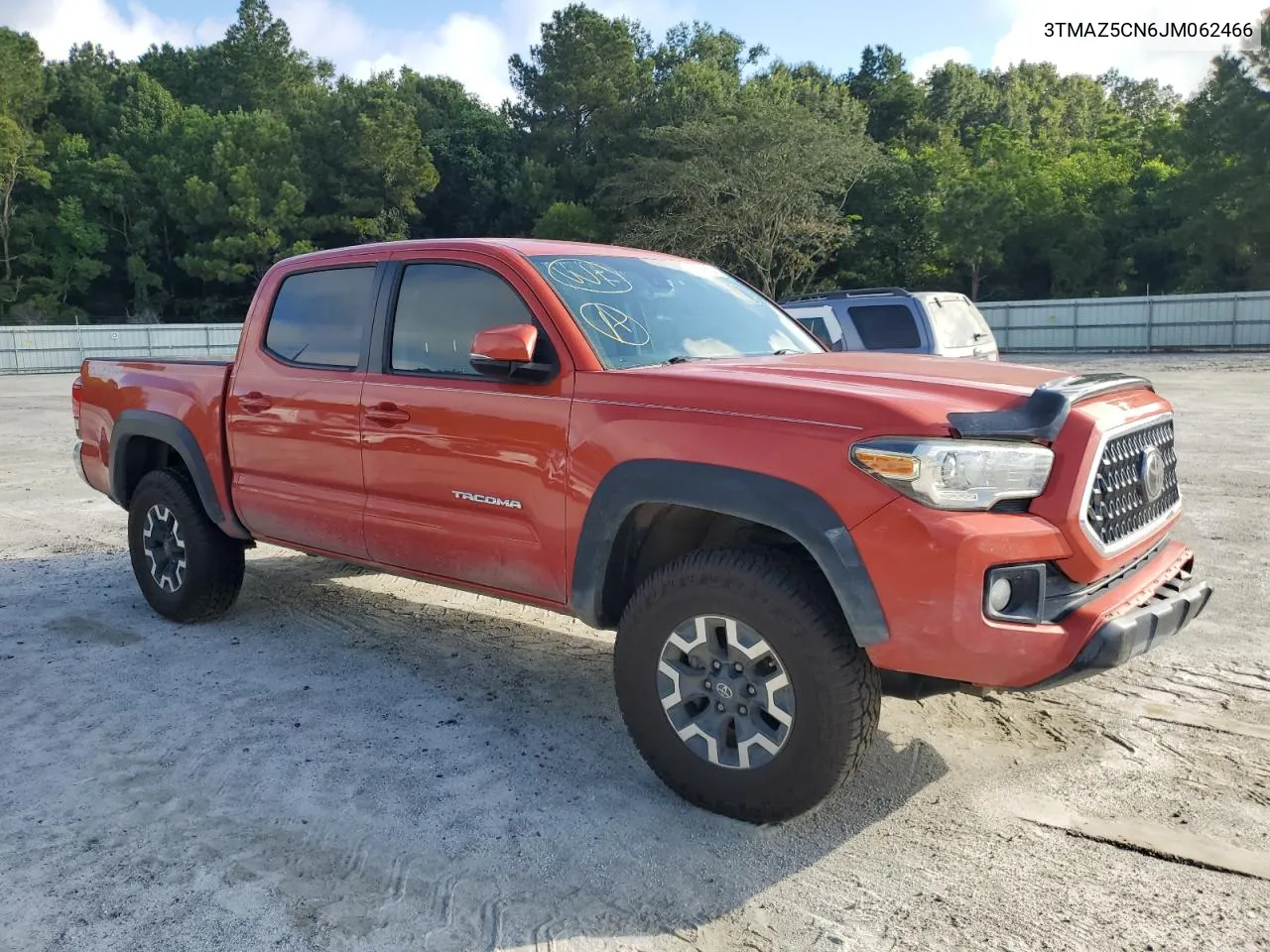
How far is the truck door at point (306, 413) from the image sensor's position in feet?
15.3

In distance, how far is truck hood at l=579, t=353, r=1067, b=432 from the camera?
3064mm

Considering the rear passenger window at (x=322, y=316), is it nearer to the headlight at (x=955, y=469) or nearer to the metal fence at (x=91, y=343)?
the headlight at (x=955, y=469)

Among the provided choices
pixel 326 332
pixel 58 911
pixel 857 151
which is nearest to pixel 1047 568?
pixel 58 911

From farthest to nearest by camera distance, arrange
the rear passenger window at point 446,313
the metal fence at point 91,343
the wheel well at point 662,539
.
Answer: the metal fence at point 91,343 < the rear passenger window at point 446,313 < the wheel well at point 662,539

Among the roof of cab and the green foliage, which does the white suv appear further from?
the green foliage

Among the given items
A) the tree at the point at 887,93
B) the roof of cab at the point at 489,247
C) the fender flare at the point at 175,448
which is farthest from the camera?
the tree at the point at 887,93

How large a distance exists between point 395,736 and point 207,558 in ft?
6.46

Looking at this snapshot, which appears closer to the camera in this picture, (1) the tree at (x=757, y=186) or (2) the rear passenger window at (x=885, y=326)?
(2) the rear passenger window at (x=885, y=326)

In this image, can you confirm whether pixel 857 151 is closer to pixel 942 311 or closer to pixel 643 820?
pixel 942 311

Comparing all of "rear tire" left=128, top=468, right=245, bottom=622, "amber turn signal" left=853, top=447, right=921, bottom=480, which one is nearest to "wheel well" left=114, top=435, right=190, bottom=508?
"rear tire" left=128, top=468, right=245, bottom=622

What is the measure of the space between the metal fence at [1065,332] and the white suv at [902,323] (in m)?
23.9

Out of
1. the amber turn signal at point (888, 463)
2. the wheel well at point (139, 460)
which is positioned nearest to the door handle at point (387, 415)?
the wheel well at point (139, 460)

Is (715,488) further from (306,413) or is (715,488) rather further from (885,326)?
(885,326)

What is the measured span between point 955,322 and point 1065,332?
2472cm
